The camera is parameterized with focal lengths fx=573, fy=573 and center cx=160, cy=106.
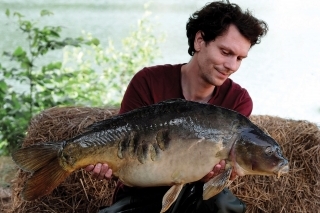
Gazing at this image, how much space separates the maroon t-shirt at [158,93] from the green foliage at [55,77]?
1.94 metres

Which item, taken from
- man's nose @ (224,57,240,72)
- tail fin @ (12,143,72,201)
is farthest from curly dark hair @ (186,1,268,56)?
tail fin @ (12,143,72,201)

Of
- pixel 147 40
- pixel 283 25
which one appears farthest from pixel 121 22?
pixel 147 40

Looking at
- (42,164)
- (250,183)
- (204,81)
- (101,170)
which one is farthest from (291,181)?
(42,164)

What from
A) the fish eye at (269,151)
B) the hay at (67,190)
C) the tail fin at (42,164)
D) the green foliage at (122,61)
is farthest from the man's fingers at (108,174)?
the green foliage at (122,61)

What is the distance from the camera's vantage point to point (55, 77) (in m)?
4.34

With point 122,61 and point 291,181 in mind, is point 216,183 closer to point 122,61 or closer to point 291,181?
point 291,181

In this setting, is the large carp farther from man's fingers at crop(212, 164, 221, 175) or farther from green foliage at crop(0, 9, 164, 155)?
green foliage at crop(0, 9, 164, 155)

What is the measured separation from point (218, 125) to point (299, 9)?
8593mm

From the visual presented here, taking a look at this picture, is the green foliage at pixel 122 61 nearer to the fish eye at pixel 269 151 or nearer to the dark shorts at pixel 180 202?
the dark shorts at pixel 180 202

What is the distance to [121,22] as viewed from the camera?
859 centimetres

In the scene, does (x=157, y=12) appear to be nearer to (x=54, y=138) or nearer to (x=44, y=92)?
(x=44, y=92)

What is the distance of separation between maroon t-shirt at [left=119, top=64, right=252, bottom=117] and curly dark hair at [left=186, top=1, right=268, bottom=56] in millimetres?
207

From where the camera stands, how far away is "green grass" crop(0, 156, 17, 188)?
3975 millimetres

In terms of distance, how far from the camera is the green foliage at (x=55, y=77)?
14.2 feet
